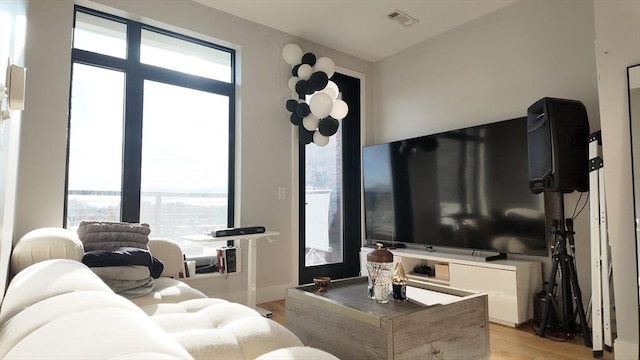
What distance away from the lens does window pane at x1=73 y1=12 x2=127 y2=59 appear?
289 cm

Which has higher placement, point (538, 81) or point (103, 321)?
point (538, 81)

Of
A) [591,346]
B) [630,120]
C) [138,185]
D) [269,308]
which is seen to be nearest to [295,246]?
[269,308]

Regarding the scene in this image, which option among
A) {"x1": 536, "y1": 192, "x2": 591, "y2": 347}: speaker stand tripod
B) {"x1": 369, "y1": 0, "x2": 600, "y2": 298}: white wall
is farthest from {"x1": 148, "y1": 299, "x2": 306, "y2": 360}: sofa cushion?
{"x1": 369, "y1": 0, "x2": 600, "y2": 298}: white wall

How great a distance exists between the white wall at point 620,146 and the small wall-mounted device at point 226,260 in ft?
9.07

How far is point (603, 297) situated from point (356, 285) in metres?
1.53

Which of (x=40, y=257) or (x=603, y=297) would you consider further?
(x=603, y=297)

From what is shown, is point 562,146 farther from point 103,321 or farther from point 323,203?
point 103,321

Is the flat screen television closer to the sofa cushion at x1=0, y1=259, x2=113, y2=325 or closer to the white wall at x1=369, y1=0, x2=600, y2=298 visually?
the white wall at x1=369, y1=0, x2=600, y2=298

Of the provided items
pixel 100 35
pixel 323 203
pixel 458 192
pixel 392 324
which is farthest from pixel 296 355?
pixel 323 203

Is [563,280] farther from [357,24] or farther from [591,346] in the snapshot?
[357,24]

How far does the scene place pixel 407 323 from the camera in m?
1.57

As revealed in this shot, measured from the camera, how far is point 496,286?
291 cm

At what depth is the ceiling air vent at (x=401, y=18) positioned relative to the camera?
3.49 metres

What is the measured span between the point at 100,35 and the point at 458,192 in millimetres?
3250
